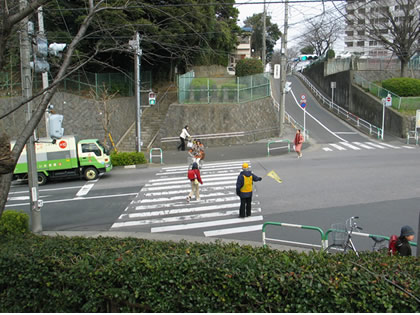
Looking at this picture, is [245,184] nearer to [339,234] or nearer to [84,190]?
[339,234]

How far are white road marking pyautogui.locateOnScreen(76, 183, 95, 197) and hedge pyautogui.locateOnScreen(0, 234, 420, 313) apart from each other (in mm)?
9576

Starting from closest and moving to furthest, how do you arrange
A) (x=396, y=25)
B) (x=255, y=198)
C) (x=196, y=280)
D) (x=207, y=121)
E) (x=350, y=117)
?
(x=196, y=280)
(x=255, y=198)
(x=207, y=121)
(x=396, y=25)
(x=350, y=117)

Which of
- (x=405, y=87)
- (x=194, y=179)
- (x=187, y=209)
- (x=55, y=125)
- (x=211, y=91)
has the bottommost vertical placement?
(x=187, y=209)

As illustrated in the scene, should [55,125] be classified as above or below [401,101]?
below

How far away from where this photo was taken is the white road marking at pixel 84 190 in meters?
15.7

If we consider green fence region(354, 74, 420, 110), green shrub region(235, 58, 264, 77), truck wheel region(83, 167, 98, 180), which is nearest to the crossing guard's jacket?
truck wheel region(83, 167, 98, 180)

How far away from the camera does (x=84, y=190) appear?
53.9 feet

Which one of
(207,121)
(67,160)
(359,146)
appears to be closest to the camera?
(67,160)

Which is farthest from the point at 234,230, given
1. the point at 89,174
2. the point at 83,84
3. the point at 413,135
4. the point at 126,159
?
the point at 413,135

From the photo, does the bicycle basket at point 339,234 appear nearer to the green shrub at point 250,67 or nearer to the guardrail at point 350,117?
the guardrail at point 350,117

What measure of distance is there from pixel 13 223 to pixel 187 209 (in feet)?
17.7

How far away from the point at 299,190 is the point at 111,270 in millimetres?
10399

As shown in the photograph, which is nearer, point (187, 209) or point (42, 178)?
point (187, 209)

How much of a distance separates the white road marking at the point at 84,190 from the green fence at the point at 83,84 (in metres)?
8.84
